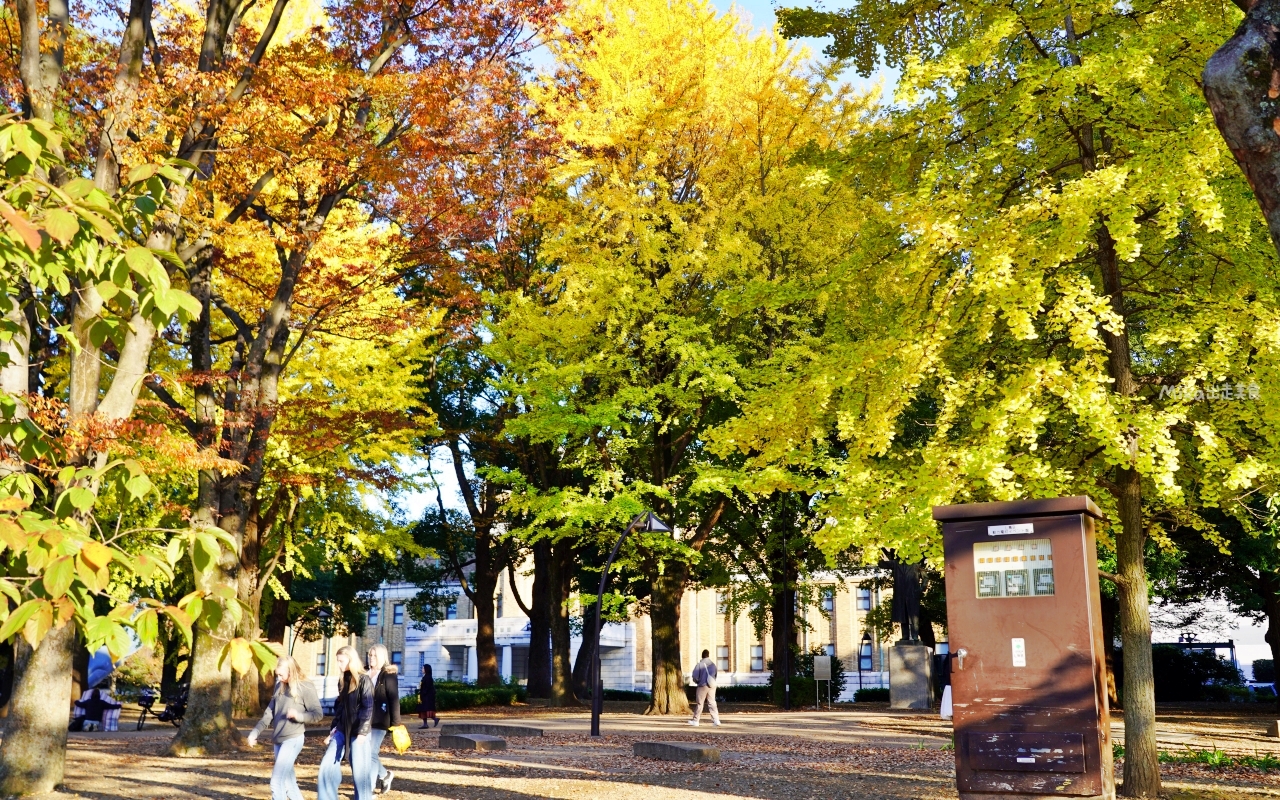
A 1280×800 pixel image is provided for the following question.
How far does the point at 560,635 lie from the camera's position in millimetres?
34406

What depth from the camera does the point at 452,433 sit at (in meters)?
32.7

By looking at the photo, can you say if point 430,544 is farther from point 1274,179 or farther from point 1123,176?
point 1274,179

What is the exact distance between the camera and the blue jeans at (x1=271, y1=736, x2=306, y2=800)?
1011 centimetres

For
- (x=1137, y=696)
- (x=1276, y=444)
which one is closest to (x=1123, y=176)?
(x=1276, y=444)

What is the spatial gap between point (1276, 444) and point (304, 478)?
49.0 ft

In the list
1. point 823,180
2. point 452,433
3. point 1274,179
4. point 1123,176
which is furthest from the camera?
point 452,433

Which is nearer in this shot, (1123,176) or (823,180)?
(1123,176)

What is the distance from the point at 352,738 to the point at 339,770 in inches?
13.9

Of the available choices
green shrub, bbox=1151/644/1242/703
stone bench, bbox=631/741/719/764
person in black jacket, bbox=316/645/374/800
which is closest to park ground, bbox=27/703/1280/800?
stone bench, bbox=631/741/719/764

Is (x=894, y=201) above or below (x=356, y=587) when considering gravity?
above

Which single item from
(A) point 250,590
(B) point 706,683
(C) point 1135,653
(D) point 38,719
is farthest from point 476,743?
(C) point 1135,653

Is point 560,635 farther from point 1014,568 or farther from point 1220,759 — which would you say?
point 1014,568

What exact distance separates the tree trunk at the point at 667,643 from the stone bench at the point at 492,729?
5.88m

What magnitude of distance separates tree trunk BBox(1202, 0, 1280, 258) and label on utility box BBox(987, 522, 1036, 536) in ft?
18.4
